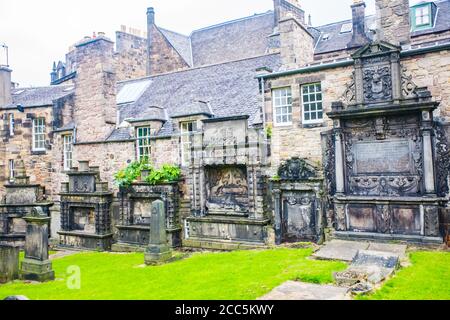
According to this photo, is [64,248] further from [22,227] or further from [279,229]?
[279,229]

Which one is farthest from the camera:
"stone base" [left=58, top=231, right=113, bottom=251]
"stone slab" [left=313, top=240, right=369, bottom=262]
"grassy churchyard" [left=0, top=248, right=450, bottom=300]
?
"stone base" [left=58, top=231, right=113, bottom=251]

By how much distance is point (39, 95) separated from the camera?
917 inches

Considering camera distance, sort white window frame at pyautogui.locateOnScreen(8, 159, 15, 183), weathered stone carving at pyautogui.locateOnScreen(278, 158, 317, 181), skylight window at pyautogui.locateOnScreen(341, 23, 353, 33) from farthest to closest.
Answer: skylight window at pyautogui.locateOnScreen(341, 23, 353, 33), white window frame at pyautogui.locateOnScreen(8, 159, 15, 183), weathered stone carving at pyautogui.locateOnScreen(278, 158, 317, 181)

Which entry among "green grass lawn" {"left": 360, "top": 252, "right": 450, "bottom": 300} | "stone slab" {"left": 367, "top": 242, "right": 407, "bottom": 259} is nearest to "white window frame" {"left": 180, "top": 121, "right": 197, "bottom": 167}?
"stone slab" {"left": 367, "top": 242, "right": 407, "bottom": 259}

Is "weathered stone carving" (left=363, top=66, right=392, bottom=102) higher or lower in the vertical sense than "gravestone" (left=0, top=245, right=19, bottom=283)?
higher

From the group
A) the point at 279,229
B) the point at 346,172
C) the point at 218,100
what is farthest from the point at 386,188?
the point at 218,100

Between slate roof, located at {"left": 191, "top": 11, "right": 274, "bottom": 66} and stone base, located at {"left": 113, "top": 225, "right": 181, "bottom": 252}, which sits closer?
stone base, located at {"left": 113, "top": 225, "right": 181, "bottom": 252}

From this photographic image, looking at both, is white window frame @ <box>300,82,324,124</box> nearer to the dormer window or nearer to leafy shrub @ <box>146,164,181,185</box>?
leafy shrub @ <box>146,164,181,185</box>

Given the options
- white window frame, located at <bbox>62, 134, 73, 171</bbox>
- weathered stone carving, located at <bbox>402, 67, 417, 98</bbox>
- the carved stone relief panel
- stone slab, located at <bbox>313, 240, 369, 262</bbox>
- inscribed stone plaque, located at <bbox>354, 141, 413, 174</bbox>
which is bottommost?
stone slab, located at <bbox>313, 240, 369, 262</bbox>

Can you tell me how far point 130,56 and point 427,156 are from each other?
22904 mm

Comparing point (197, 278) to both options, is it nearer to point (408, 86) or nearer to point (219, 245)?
point (219, 245)

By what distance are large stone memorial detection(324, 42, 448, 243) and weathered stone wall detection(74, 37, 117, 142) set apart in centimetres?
1171

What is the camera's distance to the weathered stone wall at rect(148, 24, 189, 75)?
26703 mm

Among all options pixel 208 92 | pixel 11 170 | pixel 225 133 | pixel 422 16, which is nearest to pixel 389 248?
pixel 225 133
